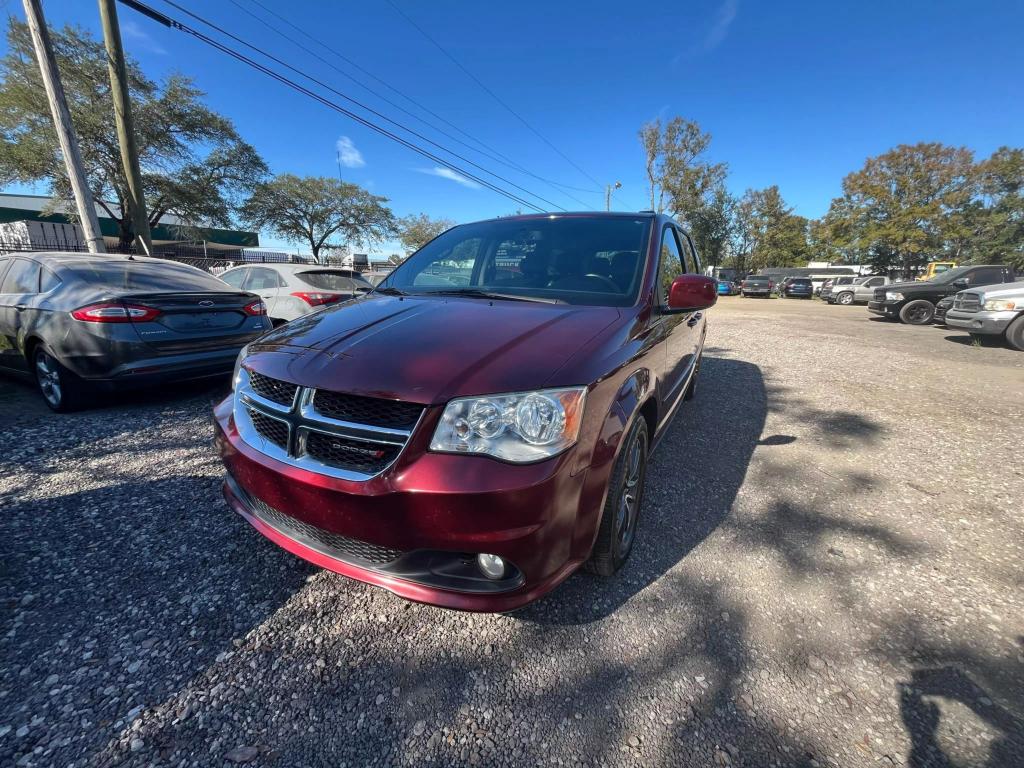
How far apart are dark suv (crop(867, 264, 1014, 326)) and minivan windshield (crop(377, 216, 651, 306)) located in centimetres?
1465

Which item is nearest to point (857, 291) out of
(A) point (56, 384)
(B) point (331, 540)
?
(B) point (331, 540)

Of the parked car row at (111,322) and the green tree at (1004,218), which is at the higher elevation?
the green tree at (1004,218)

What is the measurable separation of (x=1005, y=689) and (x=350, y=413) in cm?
247

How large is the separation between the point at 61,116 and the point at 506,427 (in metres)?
9.88

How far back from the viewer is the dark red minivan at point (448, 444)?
1.37 meters

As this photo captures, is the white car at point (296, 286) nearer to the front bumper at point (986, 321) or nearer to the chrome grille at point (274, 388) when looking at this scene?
the chrome grille at point (274, 388)

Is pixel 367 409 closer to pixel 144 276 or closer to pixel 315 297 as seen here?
pixel 144 276

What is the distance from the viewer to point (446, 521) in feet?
Answer: 4.42

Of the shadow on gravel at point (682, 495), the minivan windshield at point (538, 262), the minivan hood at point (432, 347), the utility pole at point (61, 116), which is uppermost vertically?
the utility pole at point (61, 116)

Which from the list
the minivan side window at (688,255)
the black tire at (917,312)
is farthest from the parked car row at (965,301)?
the minivan side window at (688,255)

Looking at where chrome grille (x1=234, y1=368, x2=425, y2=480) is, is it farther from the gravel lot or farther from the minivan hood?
the gravel lot

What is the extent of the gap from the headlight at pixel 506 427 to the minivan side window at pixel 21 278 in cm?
491

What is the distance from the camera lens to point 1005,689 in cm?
149

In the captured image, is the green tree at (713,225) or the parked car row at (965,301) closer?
the parked car row at (965,301)
